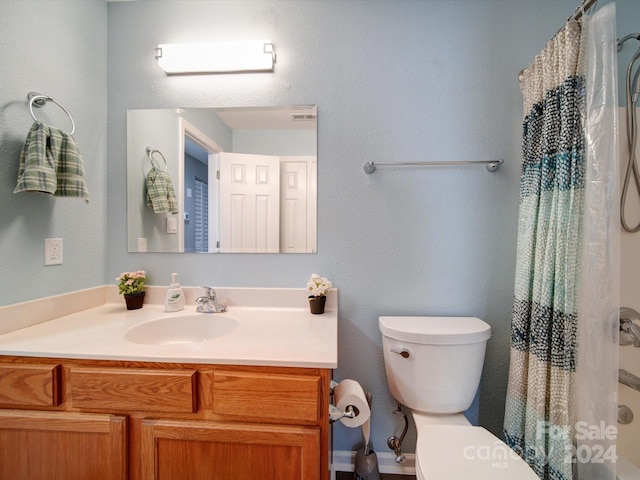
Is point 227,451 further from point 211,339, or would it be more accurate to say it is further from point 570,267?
point 570,267

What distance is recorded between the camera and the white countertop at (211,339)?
764 mm

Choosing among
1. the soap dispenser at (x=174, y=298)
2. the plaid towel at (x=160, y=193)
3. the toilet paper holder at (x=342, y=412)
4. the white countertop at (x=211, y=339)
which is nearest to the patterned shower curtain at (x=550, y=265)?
the toilet paper holder at (x=342, y=412)

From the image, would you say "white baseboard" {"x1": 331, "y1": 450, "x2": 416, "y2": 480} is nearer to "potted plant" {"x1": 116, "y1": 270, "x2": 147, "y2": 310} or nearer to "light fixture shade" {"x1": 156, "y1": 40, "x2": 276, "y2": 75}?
"potted plant" {"x1": 116, "y1": 270, "x2": 147, "y2": 310}

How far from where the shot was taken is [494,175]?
3.99 ft

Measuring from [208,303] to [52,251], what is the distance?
67 centimetres

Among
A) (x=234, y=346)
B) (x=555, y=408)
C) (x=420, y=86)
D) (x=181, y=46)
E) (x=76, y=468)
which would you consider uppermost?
(x=181, y=46)

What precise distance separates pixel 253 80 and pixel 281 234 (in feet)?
2.58

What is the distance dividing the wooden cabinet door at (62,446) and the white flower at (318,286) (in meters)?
0.76

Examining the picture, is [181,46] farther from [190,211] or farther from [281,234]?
[281,234]

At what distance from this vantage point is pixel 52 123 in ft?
3.56

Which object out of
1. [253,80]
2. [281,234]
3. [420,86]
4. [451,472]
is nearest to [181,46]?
[253,80]

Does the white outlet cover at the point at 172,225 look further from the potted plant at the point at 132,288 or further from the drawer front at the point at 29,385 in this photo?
the drawer front at the point at 29,385

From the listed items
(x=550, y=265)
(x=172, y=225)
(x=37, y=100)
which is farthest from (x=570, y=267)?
(x=37, y=100)

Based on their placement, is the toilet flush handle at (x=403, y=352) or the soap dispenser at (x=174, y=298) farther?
the soap dispenser at (x=174, y=298)
